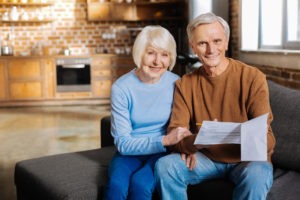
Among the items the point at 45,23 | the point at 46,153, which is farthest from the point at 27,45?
the point at 46,153

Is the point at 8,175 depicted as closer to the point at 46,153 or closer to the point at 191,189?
the point at 46,153

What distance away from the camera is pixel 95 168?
6.77 feet

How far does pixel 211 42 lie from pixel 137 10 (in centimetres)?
583

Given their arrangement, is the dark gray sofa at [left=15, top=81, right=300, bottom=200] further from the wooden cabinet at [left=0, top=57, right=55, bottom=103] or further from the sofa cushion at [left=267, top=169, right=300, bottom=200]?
the wooden cabinet at [left=0, top=57, right=55, bottom=103]

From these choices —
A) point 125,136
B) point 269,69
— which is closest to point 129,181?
point 125,136

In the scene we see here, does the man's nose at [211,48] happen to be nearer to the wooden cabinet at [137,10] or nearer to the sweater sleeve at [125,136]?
the sweater sleeve at [125,136]

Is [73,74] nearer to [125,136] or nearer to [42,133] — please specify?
[42,133]

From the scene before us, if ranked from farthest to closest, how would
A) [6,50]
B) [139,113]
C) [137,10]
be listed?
[137,10]
[6,50]
[139,113]

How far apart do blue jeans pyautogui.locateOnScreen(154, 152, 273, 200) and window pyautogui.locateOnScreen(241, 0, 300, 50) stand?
244 centimetres

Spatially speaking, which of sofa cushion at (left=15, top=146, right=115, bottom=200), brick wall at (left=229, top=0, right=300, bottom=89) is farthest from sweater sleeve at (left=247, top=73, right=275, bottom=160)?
brick wall at (left=229, top=0, right=300, bottom=89)

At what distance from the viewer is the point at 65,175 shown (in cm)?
195

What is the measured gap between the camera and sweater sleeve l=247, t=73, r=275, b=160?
66.4 inches

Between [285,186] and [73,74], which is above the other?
[73,74]

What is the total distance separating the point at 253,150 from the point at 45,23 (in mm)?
6618
